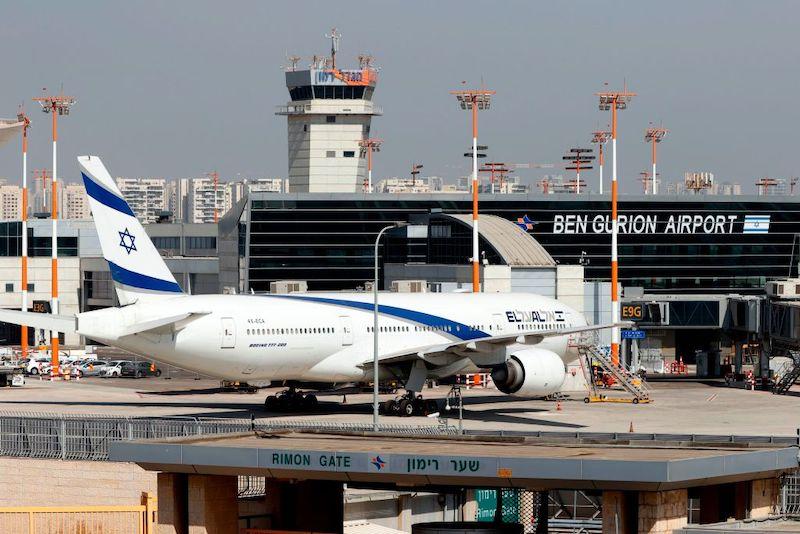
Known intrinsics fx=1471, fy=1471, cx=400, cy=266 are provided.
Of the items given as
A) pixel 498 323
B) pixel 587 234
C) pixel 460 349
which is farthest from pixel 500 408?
pixel 587 234

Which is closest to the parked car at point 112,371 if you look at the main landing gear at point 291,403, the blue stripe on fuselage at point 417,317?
the main landing gear at point 291,403

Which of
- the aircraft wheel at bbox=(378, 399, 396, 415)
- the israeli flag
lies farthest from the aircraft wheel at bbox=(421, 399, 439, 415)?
the israeli flag

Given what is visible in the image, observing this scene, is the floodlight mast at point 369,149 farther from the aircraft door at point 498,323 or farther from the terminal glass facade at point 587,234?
the aircraft door at point 498,323

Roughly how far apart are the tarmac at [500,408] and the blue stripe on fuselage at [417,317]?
3.45m

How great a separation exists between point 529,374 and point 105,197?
18454 mm

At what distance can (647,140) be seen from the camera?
433 ft

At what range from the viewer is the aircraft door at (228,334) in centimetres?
5656

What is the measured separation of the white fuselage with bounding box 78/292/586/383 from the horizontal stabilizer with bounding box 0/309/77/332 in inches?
35.1

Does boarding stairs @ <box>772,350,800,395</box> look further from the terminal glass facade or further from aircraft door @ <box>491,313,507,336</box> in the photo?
the terminal glass facade

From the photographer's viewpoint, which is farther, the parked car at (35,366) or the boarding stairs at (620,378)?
the parked car at (35,366)

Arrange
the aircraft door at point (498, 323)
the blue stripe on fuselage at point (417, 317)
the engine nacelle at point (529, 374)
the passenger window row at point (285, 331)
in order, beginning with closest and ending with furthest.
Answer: the passenger window row at point (285, 331) → the engine nacelle at point (529, 374) → the blue stripe on fuselage at point (417, 317) → the aircraft door at point (498, 323)

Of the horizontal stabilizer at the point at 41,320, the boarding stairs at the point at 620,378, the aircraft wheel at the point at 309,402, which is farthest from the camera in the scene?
the boarding stairs at the point at 620,378

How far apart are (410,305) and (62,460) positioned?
25.6 meters

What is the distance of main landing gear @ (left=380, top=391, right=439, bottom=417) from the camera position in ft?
202
